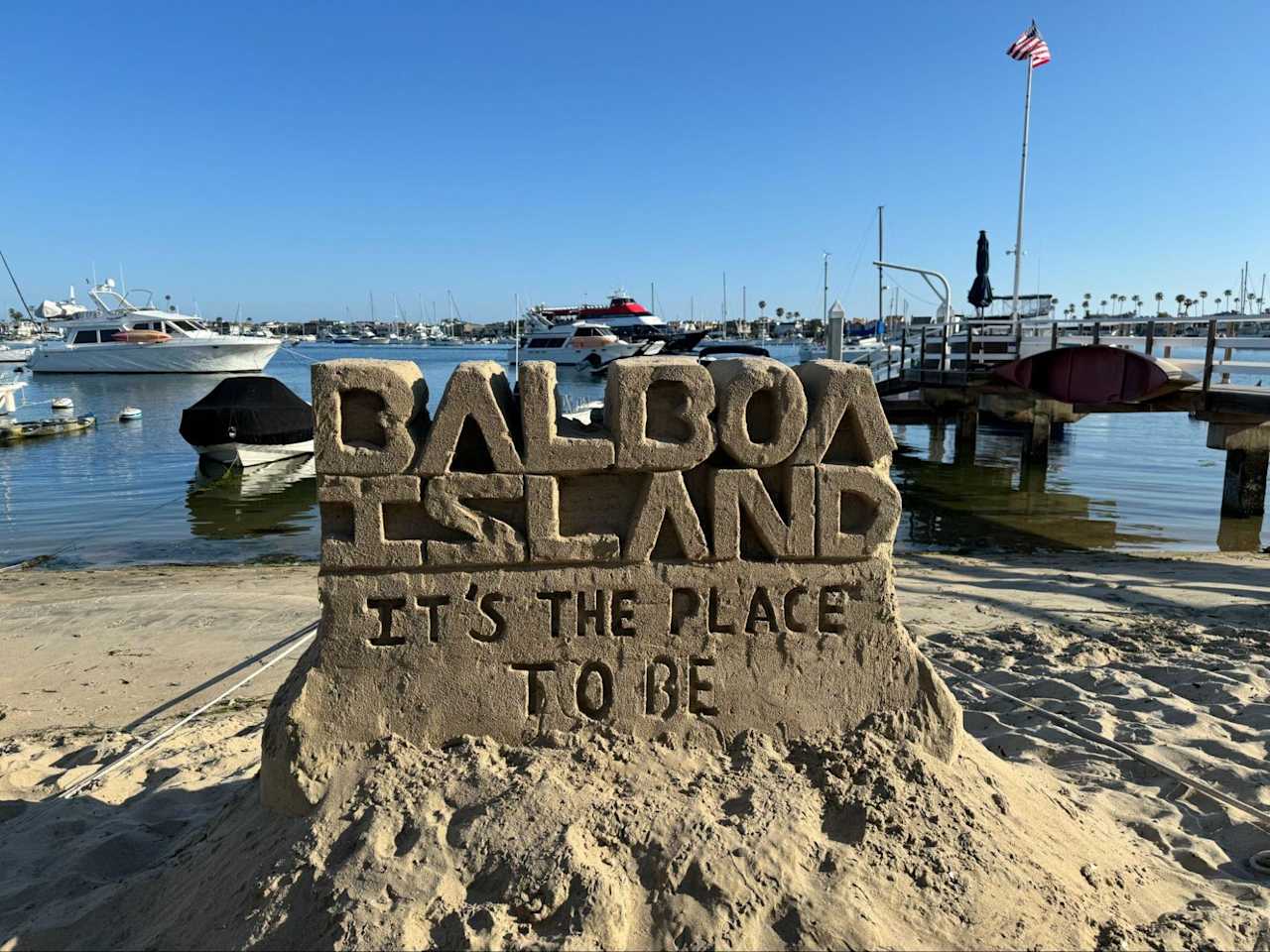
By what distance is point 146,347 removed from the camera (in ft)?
172

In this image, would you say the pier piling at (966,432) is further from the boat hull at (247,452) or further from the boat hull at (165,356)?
the boat hull at (165,356)

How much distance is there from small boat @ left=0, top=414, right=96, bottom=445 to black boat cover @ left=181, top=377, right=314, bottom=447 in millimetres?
7754

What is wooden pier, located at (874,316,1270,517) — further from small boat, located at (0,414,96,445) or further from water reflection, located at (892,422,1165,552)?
small boat, located at (0,414,96,445)

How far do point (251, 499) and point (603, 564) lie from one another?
1663cm

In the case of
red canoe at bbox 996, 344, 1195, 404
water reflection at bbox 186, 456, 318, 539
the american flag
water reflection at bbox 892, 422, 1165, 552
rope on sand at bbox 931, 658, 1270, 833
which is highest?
the american flag

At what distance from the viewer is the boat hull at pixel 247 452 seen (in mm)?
21031

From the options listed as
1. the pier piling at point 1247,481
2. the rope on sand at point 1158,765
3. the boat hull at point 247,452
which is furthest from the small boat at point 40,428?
the pier piling at point 1247,481

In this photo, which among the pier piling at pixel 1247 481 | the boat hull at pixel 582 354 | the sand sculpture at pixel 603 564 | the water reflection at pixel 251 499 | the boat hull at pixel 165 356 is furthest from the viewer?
the boat hull at pixel 582 354

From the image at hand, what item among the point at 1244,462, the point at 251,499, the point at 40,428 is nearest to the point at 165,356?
the point at 40,428

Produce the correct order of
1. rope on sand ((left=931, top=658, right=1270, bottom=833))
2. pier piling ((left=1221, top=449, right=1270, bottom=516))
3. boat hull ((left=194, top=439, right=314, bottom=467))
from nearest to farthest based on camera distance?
rope on sand ((left=931, top=658, right=1270, bottom=833)), pier piling ((left=1221, top=449, right=1270, bottom=516)), boat hull ((left=194, top=439, right=314, bottom=467))

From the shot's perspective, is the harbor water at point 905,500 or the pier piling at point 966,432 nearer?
the harbor water at point 905,500

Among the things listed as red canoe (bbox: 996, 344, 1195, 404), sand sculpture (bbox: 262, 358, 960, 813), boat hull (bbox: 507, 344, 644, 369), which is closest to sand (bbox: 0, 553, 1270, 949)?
sand sculpture (bbox: 262, 358, 960, 813)

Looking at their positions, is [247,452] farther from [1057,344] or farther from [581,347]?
[581,347]

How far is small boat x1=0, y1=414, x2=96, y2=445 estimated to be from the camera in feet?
82.8
